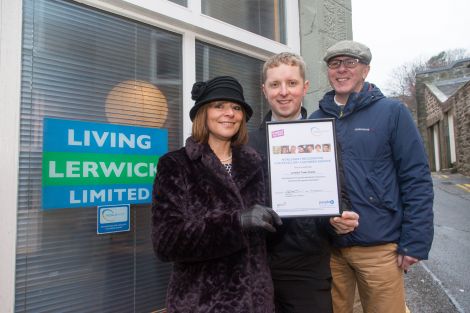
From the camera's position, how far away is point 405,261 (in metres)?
1.96

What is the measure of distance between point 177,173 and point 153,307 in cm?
151

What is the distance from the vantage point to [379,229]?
197 cm

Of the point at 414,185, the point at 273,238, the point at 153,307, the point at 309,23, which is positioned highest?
the point at 309,23

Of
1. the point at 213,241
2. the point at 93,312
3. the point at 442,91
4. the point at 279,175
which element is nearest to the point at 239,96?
the point at 279,175

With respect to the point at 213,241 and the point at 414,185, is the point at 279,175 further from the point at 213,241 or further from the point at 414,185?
the point at 414,185

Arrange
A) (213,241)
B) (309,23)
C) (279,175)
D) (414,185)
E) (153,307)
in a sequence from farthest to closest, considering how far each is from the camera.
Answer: (309,23) → (153,307) → (414,185) → (279,175) → (213,241)

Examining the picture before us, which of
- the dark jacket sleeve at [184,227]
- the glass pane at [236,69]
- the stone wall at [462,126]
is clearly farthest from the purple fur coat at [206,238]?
the stone wall at [462,126]

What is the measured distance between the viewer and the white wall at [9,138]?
1913mm

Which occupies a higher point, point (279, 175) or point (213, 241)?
point (279, 175)

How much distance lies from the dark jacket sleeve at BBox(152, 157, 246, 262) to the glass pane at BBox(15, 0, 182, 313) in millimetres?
1008

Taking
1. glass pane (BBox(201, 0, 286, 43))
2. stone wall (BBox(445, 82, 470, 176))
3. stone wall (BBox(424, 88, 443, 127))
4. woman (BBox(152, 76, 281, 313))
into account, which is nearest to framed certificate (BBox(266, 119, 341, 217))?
woman (BBox(152, 76, 281, 313))

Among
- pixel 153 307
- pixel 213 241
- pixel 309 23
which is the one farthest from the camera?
pixel 309 23

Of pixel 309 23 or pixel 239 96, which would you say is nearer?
pixel 239 96

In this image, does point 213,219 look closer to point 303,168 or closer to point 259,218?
point 259,218
